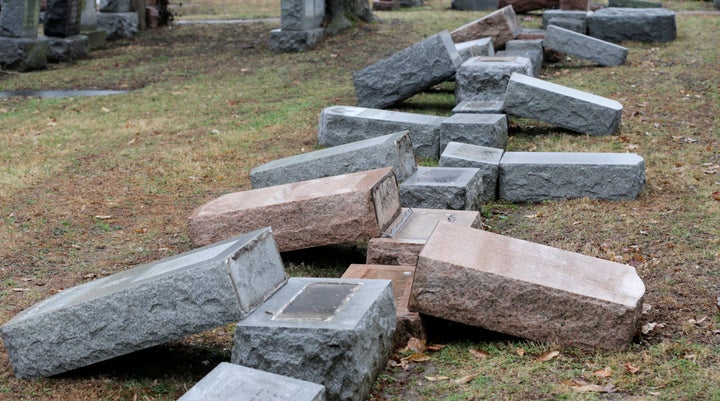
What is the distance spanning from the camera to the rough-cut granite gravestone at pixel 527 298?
4.47 metres

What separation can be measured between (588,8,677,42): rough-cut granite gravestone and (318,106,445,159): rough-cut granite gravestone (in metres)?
7.67

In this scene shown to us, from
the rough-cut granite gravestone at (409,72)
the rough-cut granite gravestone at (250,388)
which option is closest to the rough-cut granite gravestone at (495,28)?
the rough-cut granite gravestone at (409,72)

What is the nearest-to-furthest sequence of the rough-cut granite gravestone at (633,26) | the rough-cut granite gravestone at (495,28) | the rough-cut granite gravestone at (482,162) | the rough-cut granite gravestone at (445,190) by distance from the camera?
the rough-cut granite gravestone at (445,190) < the rough-cut granite gravestone at (482,162) < the rough-cut granite gravestone at (495,28) < the rough-cut granite gravestone at (633,26)

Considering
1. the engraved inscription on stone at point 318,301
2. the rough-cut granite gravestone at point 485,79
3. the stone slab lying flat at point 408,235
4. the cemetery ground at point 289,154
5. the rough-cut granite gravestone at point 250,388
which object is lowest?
the cemetery ground at point 289,154

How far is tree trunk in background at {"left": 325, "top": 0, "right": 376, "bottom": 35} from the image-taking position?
1730 centimetres

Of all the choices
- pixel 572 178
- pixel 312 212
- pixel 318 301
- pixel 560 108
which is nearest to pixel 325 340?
pixel 318 301

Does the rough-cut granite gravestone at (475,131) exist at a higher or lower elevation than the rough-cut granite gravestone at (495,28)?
lower

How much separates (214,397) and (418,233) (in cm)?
248

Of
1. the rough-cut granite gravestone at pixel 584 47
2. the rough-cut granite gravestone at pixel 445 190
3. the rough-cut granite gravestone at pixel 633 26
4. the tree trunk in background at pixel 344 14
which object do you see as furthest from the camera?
the tree trunk in background at pixel 344 14

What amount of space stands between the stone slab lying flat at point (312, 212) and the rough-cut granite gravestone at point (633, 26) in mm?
10811

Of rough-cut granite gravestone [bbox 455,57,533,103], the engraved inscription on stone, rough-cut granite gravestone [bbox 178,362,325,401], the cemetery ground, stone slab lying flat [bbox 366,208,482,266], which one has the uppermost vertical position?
rough-cut granite gravestone [bbox 455,57,533,103]

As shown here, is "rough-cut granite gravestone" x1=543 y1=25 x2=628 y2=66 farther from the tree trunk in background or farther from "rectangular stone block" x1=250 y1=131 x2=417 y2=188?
"rectangular stone block" x1=250 y1=131 x2=417 y2=188

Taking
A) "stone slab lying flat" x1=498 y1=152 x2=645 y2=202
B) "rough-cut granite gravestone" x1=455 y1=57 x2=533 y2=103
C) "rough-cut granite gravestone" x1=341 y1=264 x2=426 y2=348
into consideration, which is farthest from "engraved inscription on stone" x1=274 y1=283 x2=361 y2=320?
"rough-cut granite gravestone" x1=455 y1=57 x2=533 y2=103

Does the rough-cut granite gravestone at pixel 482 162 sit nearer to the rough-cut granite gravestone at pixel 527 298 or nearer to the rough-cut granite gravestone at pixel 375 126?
the rough-cut granite gravestone at pixel 375 126
